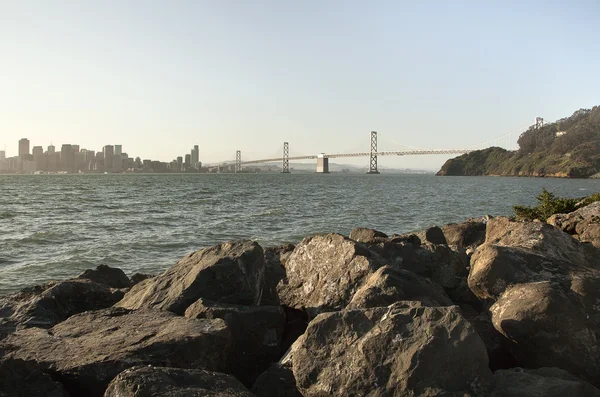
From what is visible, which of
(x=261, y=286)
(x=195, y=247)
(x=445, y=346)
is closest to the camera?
(x=445, y=346)

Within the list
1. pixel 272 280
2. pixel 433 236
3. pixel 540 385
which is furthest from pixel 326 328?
pixel 433 236

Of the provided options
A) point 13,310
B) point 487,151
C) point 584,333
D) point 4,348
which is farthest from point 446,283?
point 487,151

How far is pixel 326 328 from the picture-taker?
12.3 feet

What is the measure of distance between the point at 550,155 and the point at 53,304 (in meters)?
143

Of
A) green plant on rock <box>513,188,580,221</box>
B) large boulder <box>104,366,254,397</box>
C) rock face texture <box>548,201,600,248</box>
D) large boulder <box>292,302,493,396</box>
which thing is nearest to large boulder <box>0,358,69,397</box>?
large boulder <box>104,366,254,397</box>

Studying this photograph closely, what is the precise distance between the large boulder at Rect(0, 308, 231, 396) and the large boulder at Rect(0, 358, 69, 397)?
0.13 metres

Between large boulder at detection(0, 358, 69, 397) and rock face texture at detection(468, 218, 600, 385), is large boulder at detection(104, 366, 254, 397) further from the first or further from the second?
rock face texture at detection(468, 218, 600, 385)

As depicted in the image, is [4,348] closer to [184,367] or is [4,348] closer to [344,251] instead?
[184,367]

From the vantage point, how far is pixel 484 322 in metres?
4.71

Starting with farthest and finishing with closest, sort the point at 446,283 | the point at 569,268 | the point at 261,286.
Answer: the point at 446,283, the point at 261,286, the point at 569,268

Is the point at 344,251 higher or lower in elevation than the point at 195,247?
higher

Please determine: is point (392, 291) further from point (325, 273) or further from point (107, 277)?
point (107, 277)

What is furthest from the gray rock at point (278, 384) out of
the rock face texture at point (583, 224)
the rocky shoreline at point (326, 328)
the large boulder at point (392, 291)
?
the rock face texture at point (583, 224)

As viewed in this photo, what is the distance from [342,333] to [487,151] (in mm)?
176110
